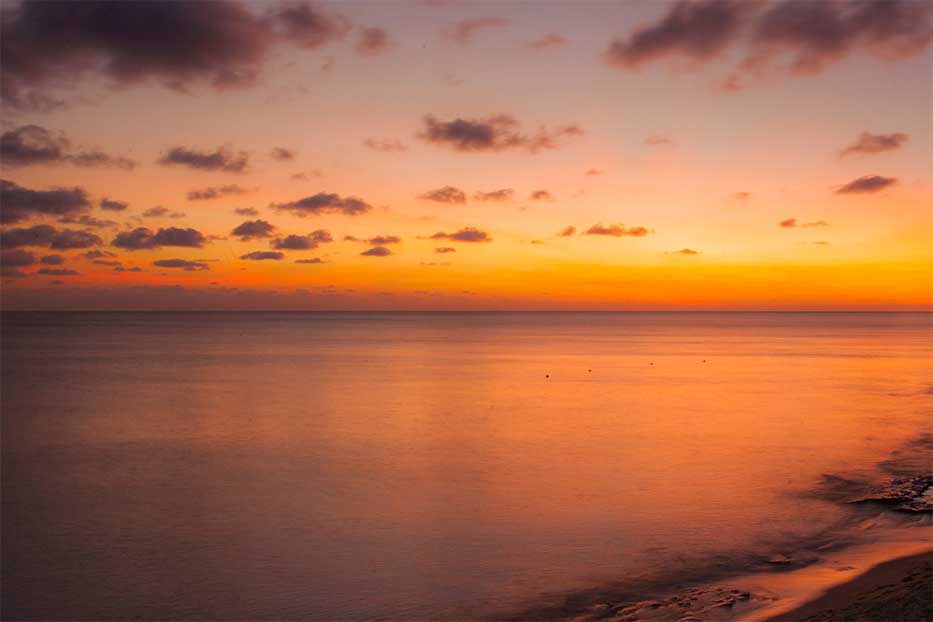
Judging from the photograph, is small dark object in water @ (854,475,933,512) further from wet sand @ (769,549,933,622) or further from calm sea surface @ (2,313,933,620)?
wet sand @ (769,549,933,622)

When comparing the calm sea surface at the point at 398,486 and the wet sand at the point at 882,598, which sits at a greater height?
the wet sand at the point at 882,598

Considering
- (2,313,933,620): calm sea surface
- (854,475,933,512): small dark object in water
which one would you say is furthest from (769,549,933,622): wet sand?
(854,475,933,512): small dark object in water

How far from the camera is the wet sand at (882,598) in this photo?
37.1ft

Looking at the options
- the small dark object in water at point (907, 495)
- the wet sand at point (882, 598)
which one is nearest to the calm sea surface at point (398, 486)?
the small dark object in water at point (907, 495)

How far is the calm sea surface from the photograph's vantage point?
1599 cm

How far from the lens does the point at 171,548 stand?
60.1 ft

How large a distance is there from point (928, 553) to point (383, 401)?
33627mm

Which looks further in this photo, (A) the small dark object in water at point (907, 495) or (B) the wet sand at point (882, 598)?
(A) the small dark object in water at point (907, 495)

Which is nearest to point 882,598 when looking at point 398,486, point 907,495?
point 907,495

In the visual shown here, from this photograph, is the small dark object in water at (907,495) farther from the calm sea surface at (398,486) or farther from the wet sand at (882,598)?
the wet sand at (882,598)

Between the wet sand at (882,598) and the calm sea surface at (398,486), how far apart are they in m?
3.25

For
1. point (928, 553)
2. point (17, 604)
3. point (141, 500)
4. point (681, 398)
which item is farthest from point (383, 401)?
point (928, 553)

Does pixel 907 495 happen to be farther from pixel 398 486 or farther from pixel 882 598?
pixel 398 486

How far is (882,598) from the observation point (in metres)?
12.4
